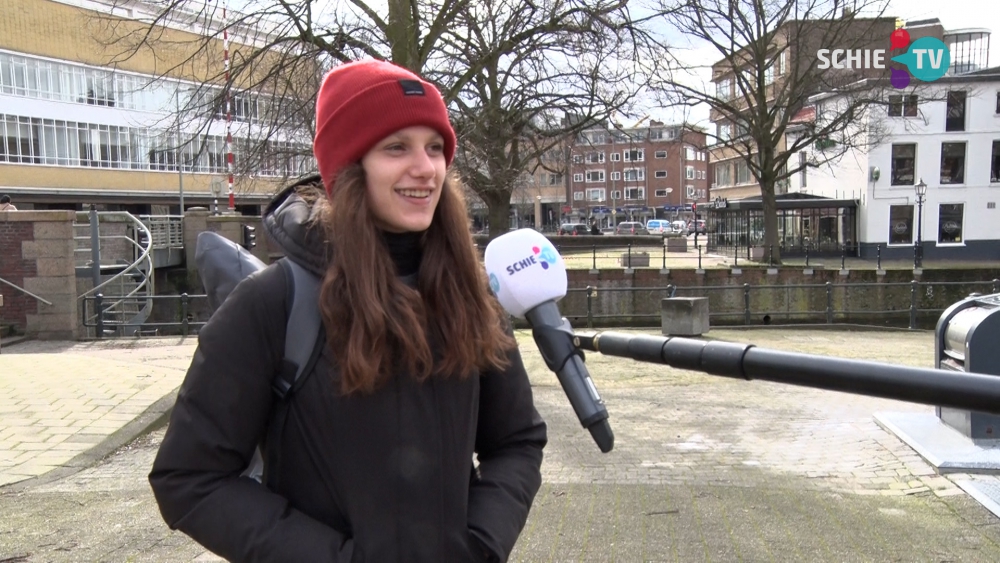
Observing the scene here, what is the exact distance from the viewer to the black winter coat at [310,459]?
1.52 meters

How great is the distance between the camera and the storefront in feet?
120

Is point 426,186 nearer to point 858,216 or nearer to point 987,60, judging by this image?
point 858,216

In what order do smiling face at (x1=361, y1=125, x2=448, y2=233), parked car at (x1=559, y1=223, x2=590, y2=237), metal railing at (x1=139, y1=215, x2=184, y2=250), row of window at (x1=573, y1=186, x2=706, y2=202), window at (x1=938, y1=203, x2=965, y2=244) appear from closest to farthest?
smiling face at (x1=361, y1=125, x2=448, y2=233) < metal railing at (x1=139, y1=215, x2=184, y2=250) < window at (x1=938, y1=203, x2=965, y2=244) < parked car at (x1=559, y1=223, x2=590, y2=237) < row of window at (x1=573, y1=186, x2=706, y2=202)

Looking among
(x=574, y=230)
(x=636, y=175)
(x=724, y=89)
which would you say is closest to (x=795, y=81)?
(x=724, y=89)

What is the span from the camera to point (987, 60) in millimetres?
42375

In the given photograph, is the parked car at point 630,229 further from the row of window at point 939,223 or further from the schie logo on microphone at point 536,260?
the schie logo on microphone at point 536,260

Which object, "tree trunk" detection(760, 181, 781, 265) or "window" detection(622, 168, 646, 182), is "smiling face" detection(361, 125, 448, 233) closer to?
"tree trunk" detection(760, 181, 781, 265)

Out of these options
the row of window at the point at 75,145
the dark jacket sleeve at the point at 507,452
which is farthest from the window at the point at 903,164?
the dark jacket sleeve at the point at 507,452

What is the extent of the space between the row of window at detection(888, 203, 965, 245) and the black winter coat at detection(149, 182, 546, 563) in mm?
39620

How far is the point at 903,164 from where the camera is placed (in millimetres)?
37219

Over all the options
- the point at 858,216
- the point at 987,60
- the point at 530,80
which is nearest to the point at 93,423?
the point at 530,80

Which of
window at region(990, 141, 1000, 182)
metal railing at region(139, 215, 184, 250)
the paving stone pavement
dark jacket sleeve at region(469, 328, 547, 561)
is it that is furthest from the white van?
dark jacket sleeve at region(469, 328, 547, 561)

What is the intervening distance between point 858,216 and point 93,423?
37430 mm

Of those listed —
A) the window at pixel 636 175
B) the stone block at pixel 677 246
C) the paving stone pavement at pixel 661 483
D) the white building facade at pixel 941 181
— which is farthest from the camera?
the window at pixel 636 175
